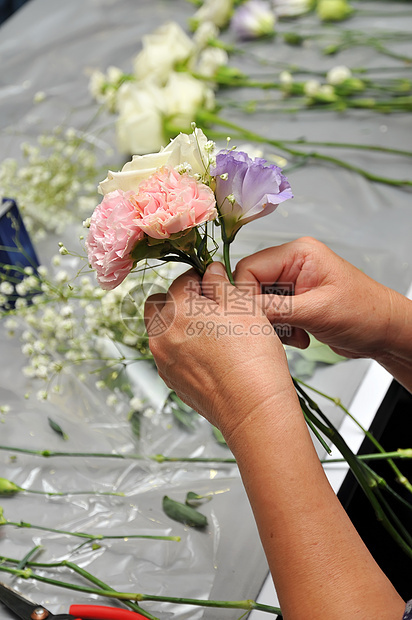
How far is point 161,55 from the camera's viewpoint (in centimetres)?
122

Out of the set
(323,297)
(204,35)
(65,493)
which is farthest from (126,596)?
(204,35)

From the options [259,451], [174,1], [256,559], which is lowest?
[256,559]

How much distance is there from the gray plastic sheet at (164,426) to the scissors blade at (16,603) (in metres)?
0.04

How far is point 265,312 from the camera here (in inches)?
22.1

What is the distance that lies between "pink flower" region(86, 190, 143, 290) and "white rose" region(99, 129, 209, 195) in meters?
0.01

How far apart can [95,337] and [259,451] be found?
47 cm

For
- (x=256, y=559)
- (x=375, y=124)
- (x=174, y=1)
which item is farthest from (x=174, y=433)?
(x=174, y=1)

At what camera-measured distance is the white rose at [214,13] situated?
139cm

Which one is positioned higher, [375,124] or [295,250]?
[295,250]

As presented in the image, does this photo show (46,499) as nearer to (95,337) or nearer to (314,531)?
(95,337)

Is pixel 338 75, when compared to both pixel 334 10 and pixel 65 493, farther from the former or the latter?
pixel 65 493

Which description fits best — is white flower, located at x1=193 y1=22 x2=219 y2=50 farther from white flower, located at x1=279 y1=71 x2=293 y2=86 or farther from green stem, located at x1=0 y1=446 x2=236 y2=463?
green stem, located at x1=0 y1=446 x2=236 y2=463

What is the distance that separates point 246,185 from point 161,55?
2.66 feet

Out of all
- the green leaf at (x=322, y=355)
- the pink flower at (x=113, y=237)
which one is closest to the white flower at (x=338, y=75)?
the green leaf at (x=322, y=355)
